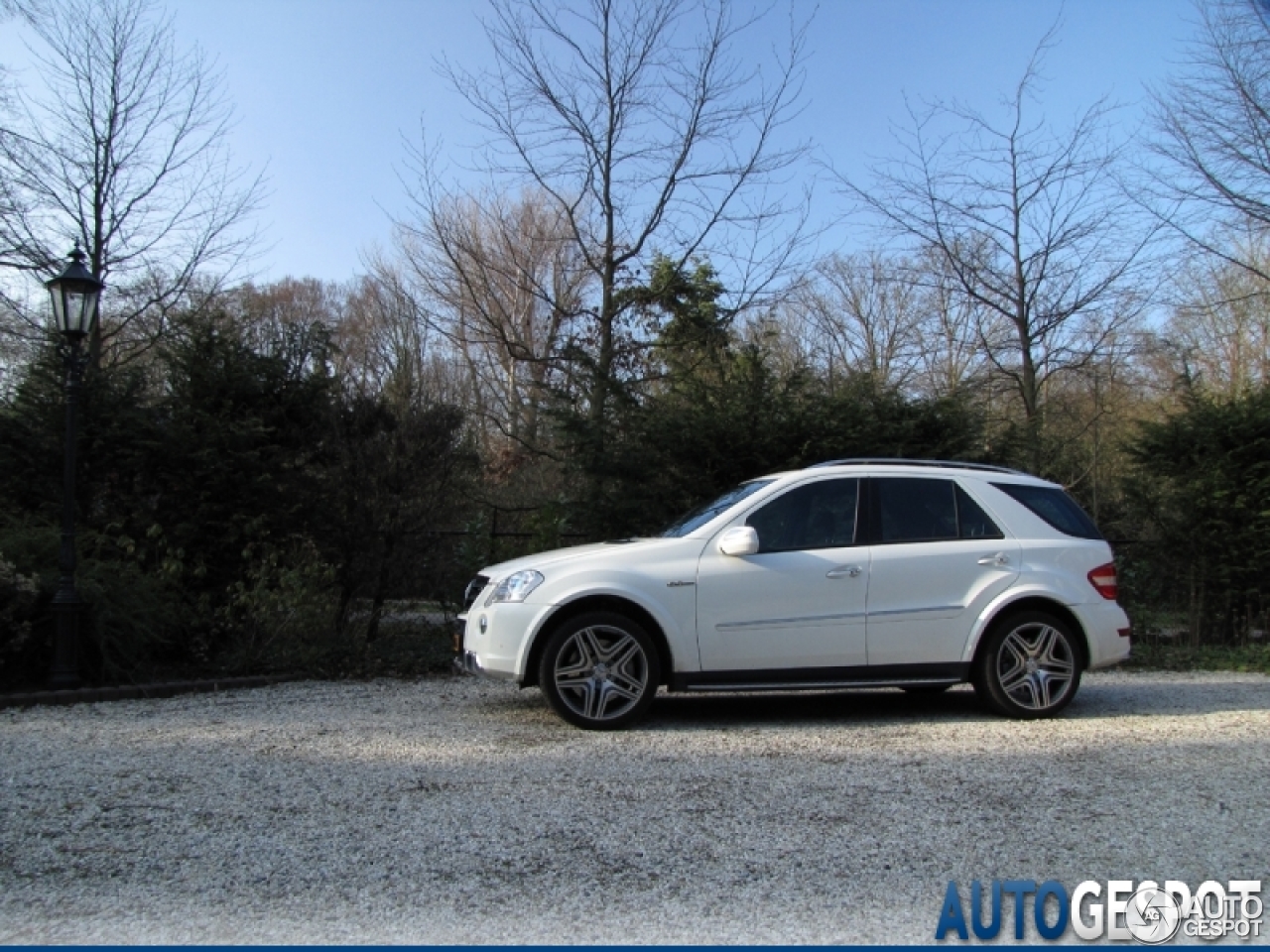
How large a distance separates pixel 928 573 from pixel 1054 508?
1.27 metres

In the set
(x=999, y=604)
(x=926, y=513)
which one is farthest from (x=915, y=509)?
(x=999, y=604)

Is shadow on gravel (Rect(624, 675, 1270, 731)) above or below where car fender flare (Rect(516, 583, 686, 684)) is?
below

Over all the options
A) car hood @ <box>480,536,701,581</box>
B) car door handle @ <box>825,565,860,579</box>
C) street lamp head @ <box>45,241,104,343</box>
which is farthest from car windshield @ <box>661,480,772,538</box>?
street lamp head @ <box>45,241,104,343</box>

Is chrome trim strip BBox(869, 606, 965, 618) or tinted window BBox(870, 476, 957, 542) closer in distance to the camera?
chrome trim strip BBox(869, 606, 965, 618)

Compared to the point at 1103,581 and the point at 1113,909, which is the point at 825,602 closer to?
the point at 1103,581

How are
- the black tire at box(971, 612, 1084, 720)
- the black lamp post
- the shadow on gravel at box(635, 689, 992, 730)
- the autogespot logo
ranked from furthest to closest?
the black lamp post < the shadow on gravel at box(635, 689, 992, 730) < the black tire at box(971, 612, 1084, 720) < the autogespot logo

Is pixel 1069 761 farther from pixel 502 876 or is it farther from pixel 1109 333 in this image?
pixel 1109 333

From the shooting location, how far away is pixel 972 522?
7051 millimetres

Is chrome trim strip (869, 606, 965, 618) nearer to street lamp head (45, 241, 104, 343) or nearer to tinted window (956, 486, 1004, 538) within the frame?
tinted window (956, 486, 1004, 538)

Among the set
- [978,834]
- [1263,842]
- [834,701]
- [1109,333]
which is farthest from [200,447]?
[1109,333]

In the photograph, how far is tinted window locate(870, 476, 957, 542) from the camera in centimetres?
A: 696

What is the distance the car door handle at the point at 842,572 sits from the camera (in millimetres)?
6672

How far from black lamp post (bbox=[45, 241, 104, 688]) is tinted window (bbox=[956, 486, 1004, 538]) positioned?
22.8 ft

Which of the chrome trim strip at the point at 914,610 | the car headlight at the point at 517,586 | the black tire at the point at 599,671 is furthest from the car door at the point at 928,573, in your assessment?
the car headlight at the point at 517,586
